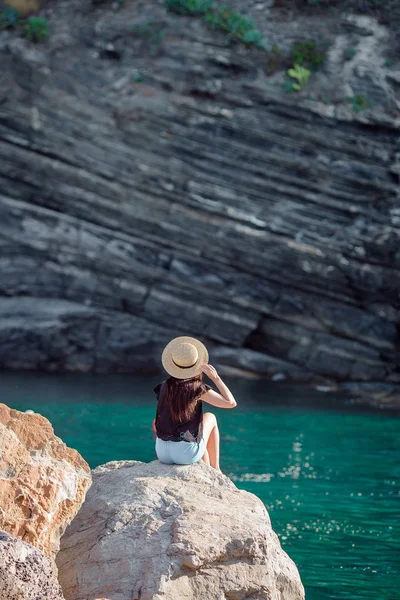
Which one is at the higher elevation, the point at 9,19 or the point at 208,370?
the point at 208,370

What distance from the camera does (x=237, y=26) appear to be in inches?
744

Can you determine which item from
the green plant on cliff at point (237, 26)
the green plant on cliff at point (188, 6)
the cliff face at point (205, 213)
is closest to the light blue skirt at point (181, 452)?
the cliff face at point (205, 213)

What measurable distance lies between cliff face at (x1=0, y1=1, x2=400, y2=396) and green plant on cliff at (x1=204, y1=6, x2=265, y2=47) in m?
0.29

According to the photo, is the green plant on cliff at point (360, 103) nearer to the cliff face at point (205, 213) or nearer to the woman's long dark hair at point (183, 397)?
the cliff face at point (205, 213)

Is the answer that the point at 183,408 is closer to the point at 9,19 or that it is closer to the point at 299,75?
the point at 299,75

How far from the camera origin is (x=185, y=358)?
16.8 feet

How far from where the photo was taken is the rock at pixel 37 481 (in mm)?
4016

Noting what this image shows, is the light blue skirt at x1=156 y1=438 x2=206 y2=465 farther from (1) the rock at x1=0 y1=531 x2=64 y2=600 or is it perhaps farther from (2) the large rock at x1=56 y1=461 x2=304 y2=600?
(1) the rock at x1=0 y1=531 x2=64 y2=600

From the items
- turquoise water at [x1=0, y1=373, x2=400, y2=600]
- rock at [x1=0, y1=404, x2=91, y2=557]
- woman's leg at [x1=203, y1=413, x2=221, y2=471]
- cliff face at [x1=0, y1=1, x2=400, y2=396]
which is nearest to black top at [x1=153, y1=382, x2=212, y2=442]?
woman's leg at [x1=203, y1=413, x2=221, y2=471]

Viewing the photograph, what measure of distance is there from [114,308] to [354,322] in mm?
5307

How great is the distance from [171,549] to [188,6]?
17273 mm

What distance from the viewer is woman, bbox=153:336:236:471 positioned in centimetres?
500

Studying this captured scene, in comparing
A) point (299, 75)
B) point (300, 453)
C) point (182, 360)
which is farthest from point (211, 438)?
point (299, 75)

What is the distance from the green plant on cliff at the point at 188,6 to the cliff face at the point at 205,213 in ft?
3.67
